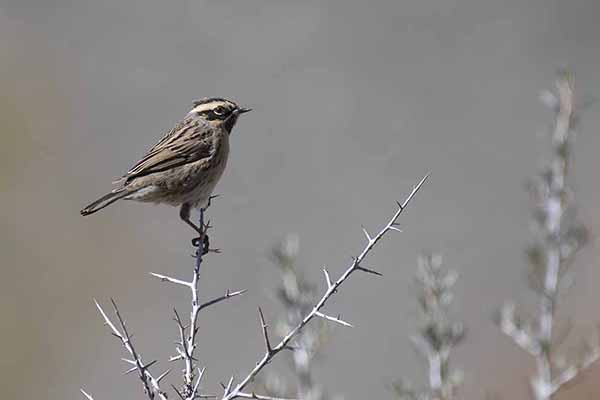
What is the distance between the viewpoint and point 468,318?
1308cm

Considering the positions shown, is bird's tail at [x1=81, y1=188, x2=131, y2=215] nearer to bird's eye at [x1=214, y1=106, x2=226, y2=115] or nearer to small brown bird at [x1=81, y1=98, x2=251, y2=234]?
small brown bird at [x1=81, y1=98, x2=251, y2=234]

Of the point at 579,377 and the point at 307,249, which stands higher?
the point at 579,377

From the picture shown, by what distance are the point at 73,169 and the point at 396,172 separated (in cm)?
489

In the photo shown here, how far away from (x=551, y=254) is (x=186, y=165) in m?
2.28

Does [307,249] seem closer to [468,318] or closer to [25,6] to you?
[468,318]

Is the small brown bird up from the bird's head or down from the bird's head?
down

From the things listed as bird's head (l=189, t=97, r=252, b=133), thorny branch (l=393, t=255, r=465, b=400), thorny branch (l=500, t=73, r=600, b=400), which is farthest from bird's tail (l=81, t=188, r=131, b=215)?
thorny branch (l=500, t=73, r=600, b=400)

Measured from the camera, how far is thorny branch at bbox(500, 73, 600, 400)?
20.6 feet

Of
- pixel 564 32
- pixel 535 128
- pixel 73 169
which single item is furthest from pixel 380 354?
pixel 564 32

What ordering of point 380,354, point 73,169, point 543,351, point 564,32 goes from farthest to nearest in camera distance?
point 564,32 < point 73,169 < point 380,354 < point 543,351

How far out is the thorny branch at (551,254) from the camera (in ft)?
20.6

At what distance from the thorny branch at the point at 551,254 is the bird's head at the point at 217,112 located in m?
1.97

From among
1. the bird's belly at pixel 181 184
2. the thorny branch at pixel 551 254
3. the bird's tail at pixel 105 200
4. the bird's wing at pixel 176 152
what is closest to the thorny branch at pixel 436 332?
the thorny branch at pixel 551 254

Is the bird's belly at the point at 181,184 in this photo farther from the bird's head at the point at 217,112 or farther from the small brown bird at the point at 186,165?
the bird's head at the point at 217,112
